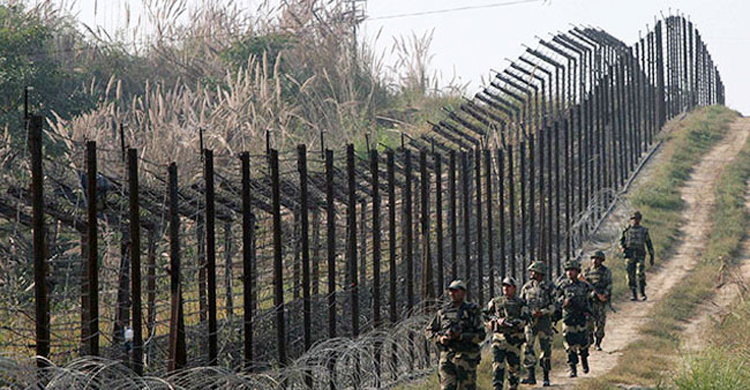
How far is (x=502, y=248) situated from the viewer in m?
16.4

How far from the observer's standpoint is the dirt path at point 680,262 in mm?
14477

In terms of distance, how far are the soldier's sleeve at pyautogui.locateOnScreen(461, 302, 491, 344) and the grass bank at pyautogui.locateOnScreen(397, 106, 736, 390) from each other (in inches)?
48.6

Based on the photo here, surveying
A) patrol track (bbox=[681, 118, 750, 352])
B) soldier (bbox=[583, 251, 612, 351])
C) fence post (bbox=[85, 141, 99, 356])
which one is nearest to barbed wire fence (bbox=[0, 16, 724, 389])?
fence post (bbox=[85, 141, 99, 356])

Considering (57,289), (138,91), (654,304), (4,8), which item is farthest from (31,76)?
(654,304)

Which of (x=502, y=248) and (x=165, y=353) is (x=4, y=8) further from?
(x=165, y=353)

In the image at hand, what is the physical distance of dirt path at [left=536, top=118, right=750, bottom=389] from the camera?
570 inches

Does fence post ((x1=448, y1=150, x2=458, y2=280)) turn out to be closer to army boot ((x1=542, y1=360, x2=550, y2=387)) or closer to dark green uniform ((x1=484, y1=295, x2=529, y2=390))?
army boot ((x1=542, y1=360, x2=550, y2=387))

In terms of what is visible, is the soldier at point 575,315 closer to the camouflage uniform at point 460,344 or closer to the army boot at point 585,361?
the army boot at point 585,361

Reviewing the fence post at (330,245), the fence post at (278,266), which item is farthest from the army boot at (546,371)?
the fence post at (278,266)

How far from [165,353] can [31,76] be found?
48.3ft

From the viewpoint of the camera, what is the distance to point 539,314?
1272 centimetres

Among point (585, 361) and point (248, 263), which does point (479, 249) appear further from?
point (248, 263)

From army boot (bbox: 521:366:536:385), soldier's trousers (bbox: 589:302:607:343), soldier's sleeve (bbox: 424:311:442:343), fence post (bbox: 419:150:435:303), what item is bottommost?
army boot (bbox: 521:366:536:385)

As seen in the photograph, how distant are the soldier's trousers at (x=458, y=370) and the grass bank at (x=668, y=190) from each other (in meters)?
0.87
